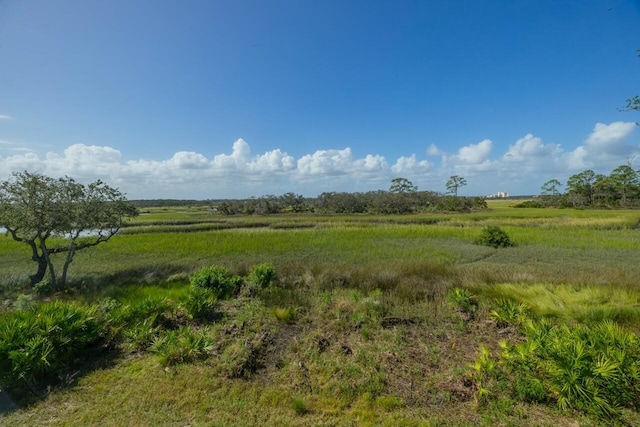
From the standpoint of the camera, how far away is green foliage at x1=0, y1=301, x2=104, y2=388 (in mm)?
4044

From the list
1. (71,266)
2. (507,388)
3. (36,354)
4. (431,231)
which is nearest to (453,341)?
(507,388)

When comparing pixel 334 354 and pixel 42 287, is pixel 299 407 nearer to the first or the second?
pixel 334 354

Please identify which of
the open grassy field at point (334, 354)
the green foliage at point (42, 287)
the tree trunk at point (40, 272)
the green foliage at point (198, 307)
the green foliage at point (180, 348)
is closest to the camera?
the open grassy field at point (334, 354)

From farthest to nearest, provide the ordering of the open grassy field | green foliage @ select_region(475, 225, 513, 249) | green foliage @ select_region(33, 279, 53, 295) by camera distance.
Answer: green foliage @ select_region(475, 225, 513, 249)
green foliage @ select_region(33, 279, 53, 295)
the open grassy field

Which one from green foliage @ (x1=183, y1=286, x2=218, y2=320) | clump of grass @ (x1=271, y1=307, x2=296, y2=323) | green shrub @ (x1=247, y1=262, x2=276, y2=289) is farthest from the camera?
green shrub @ (x1=247, y1=262, x2=276, y2=289)

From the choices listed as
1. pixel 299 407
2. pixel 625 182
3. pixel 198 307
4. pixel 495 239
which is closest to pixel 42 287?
pixel 198 307

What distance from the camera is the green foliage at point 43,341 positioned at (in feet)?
13.3

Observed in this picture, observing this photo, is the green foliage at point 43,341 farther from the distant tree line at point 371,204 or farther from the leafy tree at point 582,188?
the leafy tree at point 582,188

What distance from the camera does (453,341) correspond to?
5.66m

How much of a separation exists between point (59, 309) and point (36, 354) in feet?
5.01

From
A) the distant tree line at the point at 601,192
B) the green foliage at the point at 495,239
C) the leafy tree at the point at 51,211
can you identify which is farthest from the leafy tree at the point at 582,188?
the leafy tree at the point at 51,211

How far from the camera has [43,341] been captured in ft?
14.3

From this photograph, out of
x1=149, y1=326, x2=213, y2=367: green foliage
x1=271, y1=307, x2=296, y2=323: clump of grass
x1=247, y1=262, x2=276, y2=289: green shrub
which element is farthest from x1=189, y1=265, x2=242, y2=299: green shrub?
x1=149, y1=326, x2=213, y2=367: green foliage

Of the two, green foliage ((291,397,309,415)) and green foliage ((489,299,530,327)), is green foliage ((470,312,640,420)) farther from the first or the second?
green foliage ((291,397,309,415))
